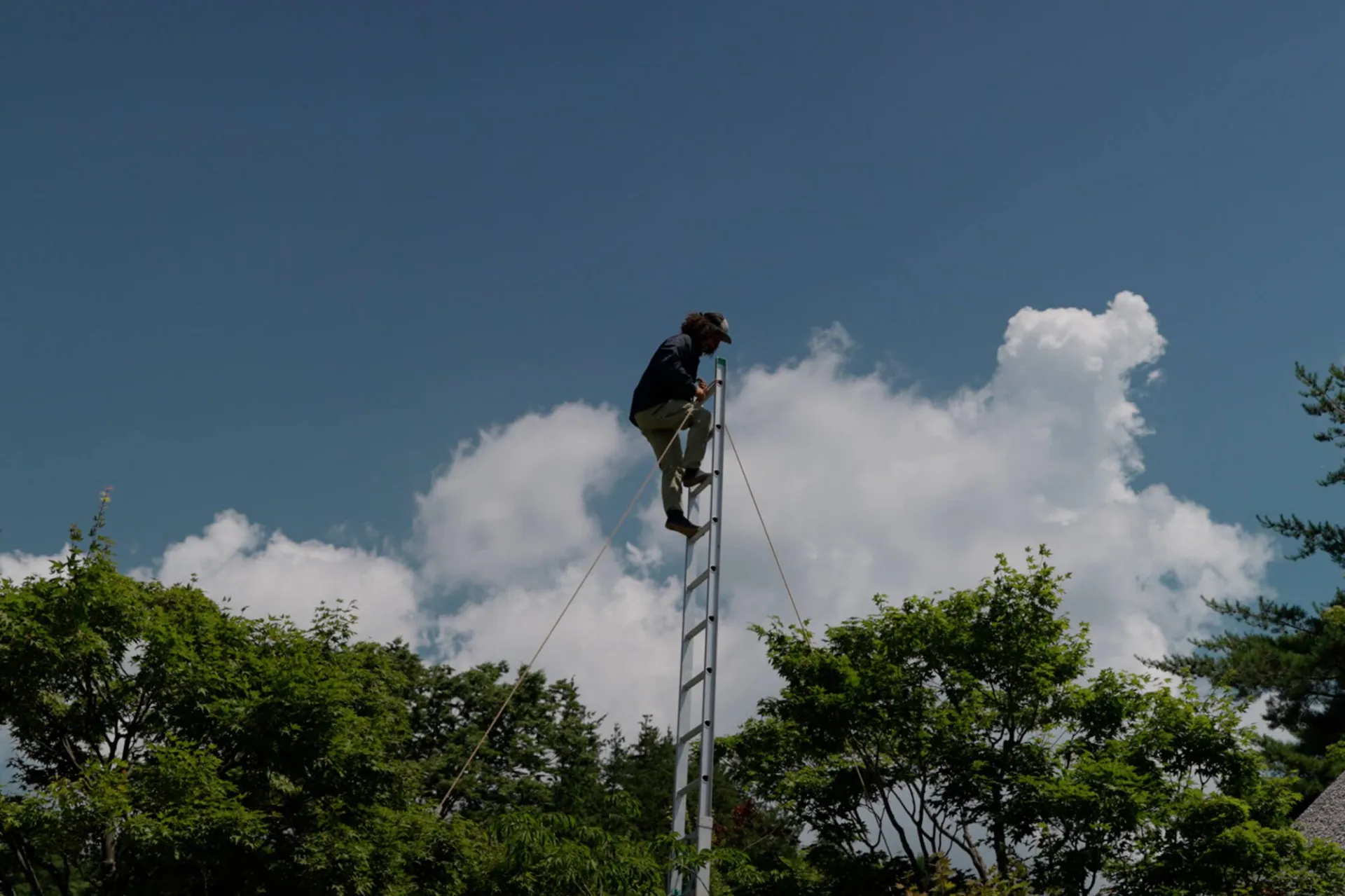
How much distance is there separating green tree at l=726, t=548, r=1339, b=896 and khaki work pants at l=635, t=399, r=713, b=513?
1017 cm

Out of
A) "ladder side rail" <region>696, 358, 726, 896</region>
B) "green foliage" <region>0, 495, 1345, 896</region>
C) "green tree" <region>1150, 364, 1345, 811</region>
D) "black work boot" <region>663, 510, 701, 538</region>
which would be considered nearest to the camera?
"ladder side rail" <region>696, 358, 726, 896</region>

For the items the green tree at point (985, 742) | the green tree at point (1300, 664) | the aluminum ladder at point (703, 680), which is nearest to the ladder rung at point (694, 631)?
the aluminum ladder at point (703, 680)

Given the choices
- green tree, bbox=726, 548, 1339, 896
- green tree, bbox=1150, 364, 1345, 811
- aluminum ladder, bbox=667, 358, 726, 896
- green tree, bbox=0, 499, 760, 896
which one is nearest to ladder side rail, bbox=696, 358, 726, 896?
aluminum ladder, bbox=667, 358, 726, 896

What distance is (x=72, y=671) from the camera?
17516 mm

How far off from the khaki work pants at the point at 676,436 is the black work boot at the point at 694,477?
0.12 ft

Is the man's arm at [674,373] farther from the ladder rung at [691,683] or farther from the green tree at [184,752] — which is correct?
the green tree at [184,752]

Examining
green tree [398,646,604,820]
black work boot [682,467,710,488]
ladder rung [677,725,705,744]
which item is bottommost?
ladder rung [677,725,705,744]

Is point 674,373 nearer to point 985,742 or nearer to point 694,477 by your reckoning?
point 694,477

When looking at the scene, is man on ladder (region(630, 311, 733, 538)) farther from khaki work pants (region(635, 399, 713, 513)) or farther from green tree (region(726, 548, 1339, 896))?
green tree (region(726, 548, 1339, 896))

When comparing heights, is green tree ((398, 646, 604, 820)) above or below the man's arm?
above

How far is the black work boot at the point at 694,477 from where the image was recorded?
9.01m

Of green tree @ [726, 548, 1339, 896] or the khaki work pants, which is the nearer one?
the khaki work pants

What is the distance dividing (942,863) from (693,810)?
4339 mm

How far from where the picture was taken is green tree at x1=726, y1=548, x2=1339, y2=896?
17.0 meters
